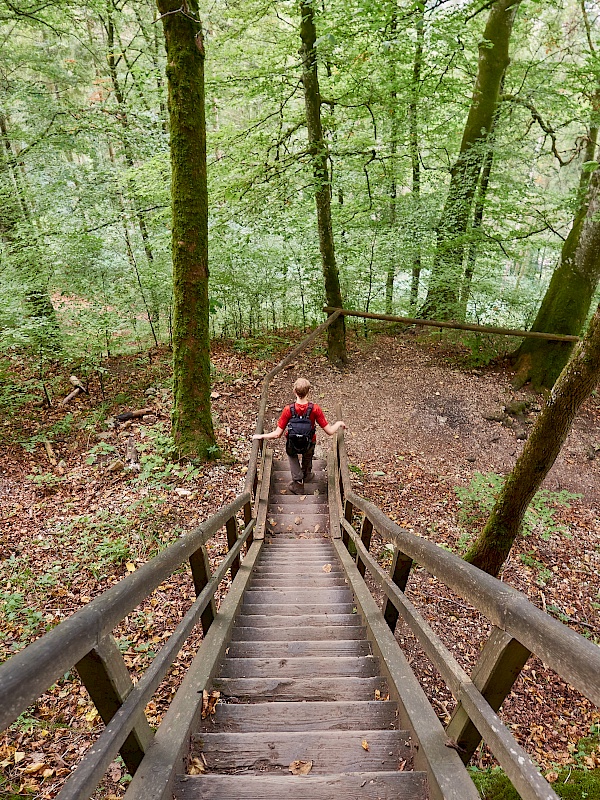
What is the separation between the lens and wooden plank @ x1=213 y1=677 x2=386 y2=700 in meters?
2.81

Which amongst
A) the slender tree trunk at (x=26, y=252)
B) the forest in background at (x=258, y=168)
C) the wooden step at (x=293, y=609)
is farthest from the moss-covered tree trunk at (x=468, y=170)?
the wooden step at (x=293, y=609)

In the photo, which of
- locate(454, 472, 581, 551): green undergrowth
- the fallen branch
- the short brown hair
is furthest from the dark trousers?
the fallen branch

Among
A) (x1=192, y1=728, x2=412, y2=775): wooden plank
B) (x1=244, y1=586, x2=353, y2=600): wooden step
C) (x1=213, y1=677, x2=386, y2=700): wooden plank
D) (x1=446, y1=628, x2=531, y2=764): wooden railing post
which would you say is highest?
(x1=446, y1=628, x2=531, y2=764): wooden railing post

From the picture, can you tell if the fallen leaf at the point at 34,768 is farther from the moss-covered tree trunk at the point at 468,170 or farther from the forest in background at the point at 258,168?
the moss-covered tree trunk at the point at 468,170

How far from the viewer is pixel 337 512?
6.86 meters

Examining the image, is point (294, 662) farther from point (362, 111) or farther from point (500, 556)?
point (362, 111)

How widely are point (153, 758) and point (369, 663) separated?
1.73 metres

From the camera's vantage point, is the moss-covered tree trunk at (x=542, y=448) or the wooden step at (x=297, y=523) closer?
the moss-covered tree trunk at (x=542, y=448)

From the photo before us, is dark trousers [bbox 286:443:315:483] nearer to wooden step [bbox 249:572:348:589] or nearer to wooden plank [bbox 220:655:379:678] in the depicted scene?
wooden step [bbox 249:572:348:589]

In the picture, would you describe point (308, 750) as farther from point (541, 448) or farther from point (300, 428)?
point (300, 428)

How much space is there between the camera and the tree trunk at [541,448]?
452cm

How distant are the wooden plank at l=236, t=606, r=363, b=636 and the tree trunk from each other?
2.20 metres

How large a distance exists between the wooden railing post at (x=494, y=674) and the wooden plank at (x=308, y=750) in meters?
0.47

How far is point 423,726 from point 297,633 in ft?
6.01
